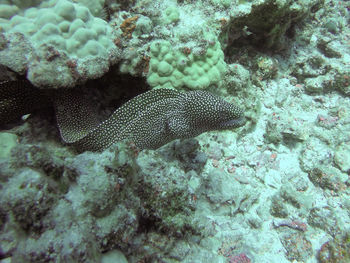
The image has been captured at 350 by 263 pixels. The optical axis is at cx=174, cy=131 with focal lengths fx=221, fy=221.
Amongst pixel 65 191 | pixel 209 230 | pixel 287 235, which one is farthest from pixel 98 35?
pixel 287 235

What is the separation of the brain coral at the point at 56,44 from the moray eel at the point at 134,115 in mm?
543

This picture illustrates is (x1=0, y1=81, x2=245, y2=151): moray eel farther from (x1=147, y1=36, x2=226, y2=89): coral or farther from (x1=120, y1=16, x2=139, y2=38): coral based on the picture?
(x1=120, y1=16, x2=139, y2=38): coral

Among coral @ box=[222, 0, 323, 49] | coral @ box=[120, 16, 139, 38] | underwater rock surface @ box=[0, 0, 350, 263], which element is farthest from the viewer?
coral @ box=[222, 0, 323, 49]

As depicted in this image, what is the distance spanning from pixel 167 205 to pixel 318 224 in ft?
9.52

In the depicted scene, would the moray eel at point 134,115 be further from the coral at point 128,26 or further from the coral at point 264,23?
the coral at point 264,23

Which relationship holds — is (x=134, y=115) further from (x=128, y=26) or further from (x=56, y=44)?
(x=128, y=26)

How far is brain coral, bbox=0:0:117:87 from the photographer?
2.82 m

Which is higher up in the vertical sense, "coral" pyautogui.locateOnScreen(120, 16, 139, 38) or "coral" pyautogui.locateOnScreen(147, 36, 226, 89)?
"coral" pyautogui.locateOnScreen(120, 16, 139, 38)

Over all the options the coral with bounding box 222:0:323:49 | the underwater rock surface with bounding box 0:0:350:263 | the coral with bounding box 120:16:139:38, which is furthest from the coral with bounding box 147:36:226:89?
the coral with bounding box 222:0:323:49

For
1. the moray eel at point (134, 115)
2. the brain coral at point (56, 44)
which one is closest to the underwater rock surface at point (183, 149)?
the brain coral at point (56, 44)

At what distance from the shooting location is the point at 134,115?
3.58 metres

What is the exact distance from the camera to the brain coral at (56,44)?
9.25ft

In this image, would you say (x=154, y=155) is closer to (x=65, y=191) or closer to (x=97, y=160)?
(x=97, y=160)

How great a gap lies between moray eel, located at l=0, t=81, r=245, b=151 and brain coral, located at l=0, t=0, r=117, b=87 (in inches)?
21.4
